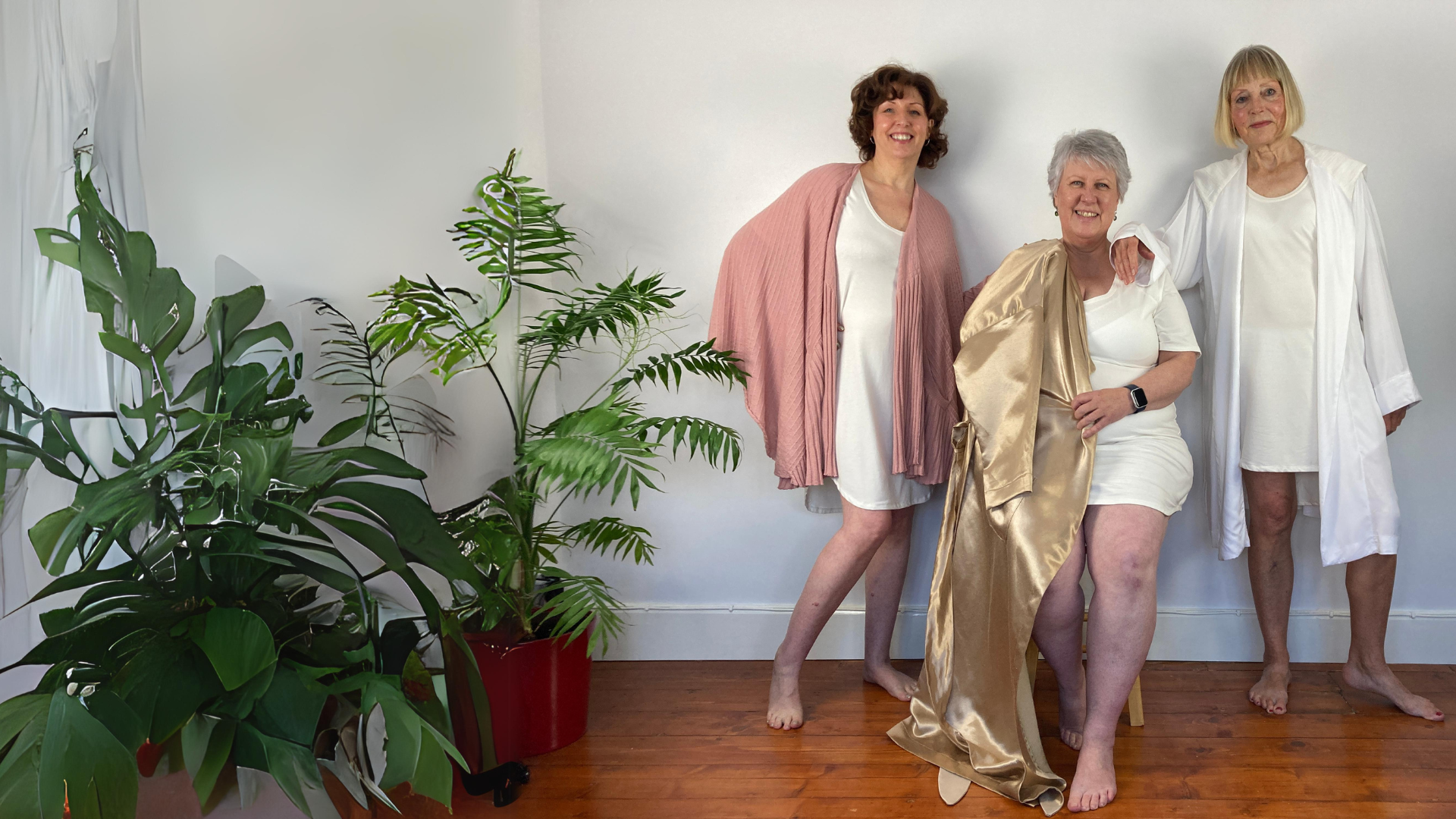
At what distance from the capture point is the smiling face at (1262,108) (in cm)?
225

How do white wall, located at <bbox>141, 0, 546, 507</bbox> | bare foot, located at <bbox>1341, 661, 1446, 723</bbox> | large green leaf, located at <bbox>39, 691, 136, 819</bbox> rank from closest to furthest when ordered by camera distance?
large green leaf, located at <bbox>39, 691, 136, 819</bbox>
white wall, located at <bbox>141, 0, 546, 507</bbox>
bare foot, located at <bbox>1341, 661, 1446, 723</bbox>

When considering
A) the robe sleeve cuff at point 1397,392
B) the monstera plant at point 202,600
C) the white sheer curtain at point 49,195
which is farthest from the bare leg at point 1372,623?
the white sheer curtain at point 49,195

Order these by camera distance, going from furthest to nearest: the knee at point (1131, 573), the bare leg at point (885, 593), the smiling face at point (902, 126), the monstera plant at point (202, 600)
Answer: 1. the bare leg at point (885, 593)
2. the smiling face at point (902, 126)
3. the knee at point (1131, 573)
4. the monstera plant at point (202, 600)

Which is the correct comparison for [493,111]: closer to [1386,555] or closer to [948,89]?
[948,89]

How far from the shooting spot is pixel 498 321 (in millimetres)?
2389

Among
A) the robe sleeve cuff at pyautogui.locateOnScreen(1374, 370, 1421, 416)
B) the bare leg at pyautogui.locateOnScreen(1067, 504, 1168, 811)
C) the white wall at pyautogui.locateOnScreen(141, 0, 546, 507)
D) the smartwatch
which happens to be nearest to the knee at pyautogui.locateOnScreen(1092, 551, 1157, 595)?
the bare leg at pyautogui.locateOnScreen(1067, 504, 1168, 811)

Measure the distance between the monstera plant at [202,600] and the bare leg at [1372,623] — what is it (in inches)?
88.1

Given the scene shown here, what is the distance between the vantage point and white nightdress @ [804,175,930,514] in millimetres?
2250

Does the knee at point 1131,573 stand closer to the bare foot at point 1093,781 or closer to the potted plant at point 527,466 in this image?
the bare foot at point 1093,781

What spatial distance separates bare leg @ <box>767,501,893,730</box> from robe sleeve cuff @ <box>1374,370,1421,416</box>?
1265mm

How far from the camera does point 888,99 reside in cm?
235

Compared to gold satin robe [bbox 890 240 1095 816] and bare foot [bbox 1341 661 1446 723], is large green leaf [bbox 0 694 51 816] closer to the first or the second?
gold satin robe [bbox 890 240 1095 816]

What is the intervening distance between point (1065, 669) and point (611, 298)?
1.36 metres

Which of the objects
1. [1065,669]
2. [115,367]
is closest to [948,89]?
[1065,669]
